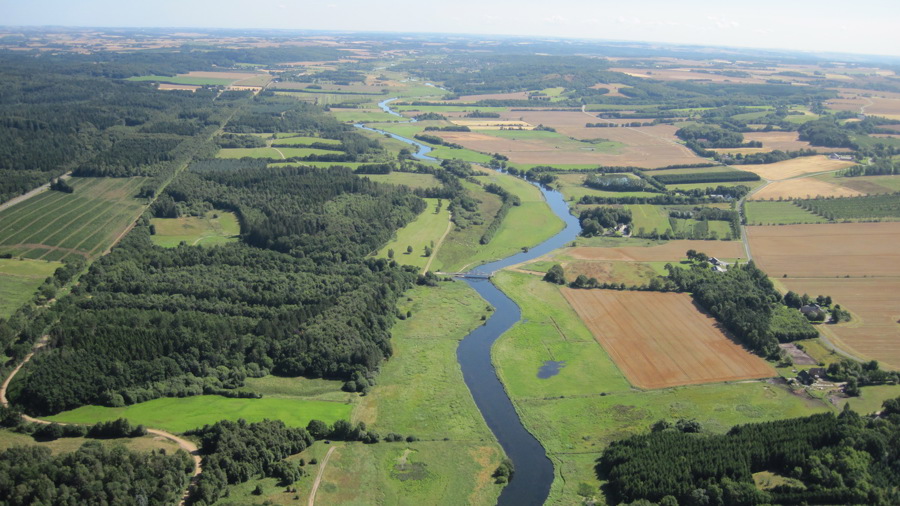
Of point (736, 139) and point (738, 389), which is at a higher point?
point (736, 139)

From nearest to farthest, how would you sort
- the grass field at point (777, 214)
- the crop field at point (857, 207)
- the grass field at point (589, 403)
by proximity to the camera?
the grass field at point (589, 403)
the grass field at point (777, 214)
the crop field at point (857, 207)

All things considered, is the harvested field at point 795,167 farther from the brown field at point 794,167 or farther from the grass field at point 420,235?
the grass field at point 420,235

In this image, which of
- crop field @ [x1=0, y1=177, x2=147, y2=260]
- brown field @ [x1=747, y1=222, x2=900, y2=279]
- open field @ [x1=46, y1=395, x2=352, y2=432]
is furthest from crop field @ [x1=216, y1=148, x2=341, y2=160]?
open field @ [x1=46, y1=395, x2=352, y2=432]

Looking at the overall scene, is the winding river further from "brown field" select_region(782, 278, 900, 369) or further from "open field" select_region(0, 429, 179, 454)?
"brown field" select_region(782, 278, 900, 369)

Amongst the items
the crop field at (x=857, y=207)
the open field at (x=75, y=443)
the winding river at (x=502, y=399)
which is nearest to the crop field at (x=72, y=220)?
the open field at (x=75, y=443)

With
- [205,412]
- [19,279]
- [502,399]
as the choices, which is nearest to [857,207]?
[502,399]

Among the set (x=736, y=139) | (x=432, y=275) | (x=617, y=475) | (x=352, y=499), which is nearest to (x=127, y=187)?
(x=432, y=275)

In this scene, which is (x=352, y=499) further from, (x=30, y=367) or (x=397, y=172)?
(x=397, y=172)
